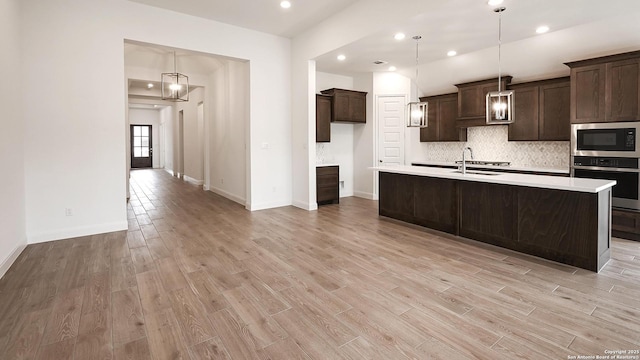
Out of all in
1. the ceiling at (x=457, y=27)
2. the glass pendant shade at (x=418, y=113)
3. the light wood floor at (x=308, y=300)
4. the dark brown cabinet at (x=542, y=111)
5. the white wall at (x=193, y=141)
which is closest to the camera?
the light wood floor at (x=308, y=300)

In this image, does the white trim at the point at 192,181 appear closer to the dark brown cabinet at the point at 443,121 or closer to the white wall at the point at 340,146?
the white wall at the point at 340,146

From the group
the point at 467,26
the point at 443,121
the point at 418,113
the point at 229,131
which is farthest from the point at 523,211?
the point at 229,131

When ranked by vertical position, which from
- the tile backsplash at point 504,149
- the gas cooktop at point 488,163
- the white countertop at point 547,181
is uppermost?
the tile backsplash at point 504,149

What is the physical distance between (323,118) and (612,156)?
476 centimetres

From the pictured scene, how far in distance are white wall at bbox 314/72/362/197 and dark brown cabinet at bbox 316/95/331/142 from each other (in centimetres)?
46

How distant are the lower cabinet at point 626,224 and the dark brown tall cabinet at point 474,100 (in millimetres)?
2441

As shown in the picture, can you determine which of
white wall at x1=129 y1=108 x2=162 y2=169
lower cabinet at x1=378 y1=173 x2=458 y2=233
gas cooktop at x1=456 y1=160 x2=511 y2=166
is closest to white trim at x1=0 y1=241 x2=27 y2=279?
lower cabinet at x1=378 y1=173 x2=458 y2=233

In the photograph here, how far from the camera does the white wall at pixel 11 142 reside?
3225 millimetres

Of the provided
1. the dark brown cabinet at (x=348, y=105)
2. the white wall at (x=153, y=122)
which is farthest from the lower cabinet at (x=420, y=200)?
the white wall at (x=153, y=122)

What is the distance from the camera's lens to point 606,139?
14.7ft

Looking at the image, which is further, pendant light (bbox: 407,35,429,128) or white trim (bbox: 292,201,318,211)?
white trim (bbox: 292,201,318,211)

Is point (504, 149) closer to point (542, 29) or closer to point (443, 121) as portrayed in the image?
point (443, 121)

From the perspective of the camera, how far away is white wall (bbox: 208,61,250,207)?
6.63m

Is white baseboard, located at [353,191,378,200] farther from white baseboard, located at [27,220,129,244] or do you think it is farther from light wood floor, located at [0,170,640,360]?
white baseboard, located at [27,220,129,244]
